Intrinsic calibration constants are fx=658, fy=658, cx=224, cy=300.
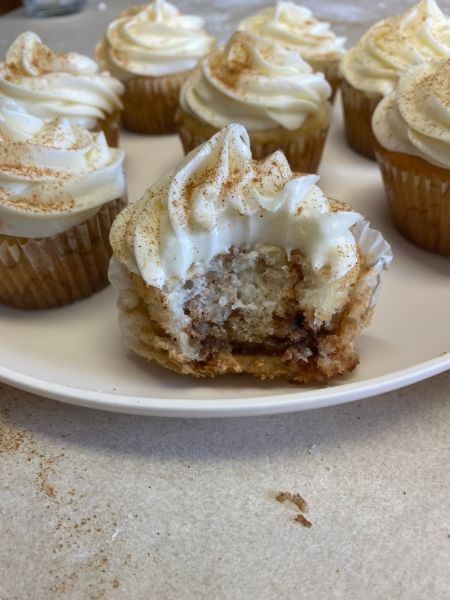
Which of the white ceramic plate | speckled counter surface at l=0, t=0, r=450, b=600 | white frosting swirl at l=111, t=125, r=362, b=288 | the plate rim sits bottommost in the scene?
speckled counter surface at l=0, t=0, r=450, b=600

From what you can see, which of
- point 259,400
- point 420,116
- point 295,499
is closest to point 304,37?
point 420,116

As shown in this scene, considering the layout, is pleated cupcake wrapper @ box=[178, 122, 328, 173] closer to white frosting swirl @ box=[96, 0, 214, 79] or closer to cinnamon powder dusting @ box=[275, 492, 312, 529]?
white frosting swirl @ box=[96, 0, 214, 79]

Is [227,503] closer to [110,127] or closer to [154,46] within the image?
[110,127]

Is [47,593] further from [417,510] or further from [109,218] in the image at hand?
[109,218]

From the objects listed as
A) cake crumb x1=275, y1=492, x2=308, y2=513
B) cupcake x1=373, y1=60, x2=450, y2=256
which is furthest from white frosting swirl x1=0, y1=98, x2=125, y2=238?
cake crumb x1=275, y1=492, x2=308, y2=513

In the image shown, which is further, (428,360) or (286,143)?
(286,143)

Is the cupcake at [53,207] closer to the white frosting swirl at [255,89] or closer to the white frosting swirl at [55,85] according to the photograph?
the white frosting swirl at [55,85]

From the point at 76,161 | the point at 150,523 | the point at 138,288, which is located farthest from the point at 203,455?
the point at 76,161

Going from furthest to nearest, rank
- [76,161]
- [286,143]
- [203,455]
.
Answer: [286,143], [76,161], [203,455]
